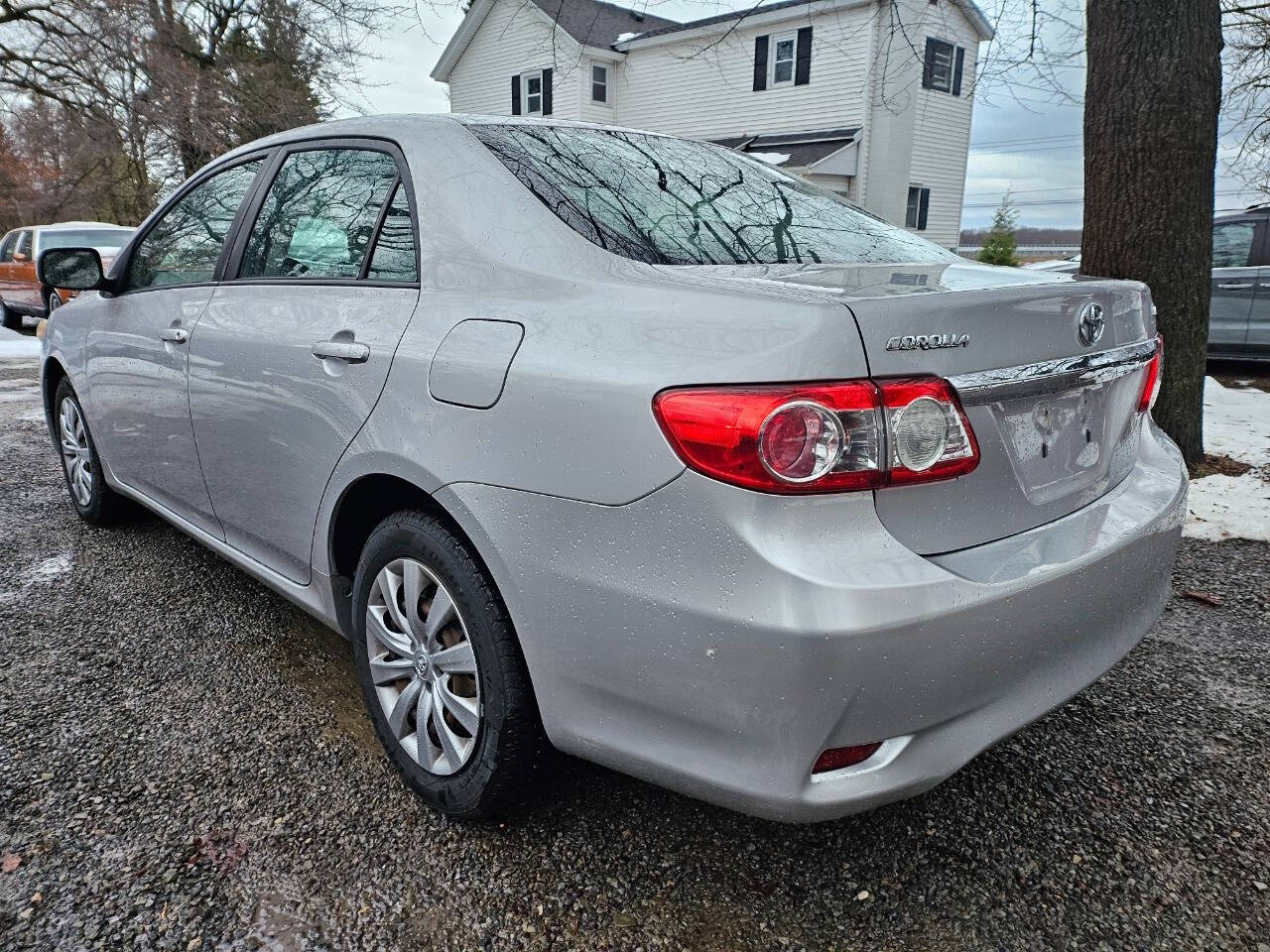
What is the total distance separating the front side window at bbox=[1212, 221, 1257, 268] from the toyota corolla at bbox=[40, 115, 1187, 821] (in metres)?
7.99

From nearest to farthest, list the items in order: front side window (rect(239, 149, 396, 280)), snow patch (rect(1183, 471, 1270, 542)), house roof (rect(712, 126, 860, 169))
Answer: front side window (rect(239, 149, 396, 280)) → snow patch (rect(1183, 471, 1270, 542)) → house roof (rect(712, 126, 860, 169))

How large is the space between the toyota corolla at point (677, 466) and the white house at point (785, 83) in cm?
1804

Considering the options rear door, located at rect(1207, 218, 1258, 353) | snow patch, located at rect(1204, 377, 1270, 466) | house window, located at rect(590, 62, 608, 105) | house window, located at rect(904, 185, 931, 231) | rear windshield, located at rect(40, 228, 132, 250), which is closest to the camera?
snow patch, located at rect(1204, 377, 1270, 466)

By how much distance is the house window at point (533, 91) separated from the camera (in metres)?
23.8

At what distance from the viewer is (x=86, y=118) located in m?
20.5

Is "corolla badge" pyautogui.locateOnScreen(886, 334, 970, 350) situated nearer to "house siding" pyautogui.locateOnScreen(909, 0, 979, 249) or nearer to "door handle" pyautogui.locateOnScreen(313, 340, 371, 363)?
"door handle" pyautogui.locateOnScreen(313, 340, 371, 363)

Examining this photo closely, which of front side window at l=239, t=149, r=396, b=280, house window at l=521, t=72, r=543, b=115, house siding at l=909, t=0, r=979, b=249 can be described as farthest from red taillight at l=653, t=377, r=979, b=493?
house window at l=521, t=72, r=543, b=115

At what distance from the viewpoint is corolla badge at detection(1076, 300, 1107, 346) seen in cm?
186

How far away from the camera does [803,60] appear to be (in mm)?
20922

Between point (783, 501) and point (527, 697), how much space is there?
0.74 metres

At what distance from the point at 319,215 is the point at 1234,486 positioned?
4800mm

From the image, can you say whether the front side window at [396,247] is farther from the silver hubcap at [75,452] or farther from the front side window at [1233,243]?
the front side window at [1233,243]

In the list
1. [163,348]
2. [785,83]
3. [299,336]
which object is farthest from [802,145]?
[299,336]

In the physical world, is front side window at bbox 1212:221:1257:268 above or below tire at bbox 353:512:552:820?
above
